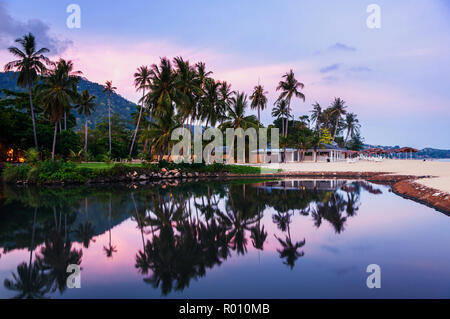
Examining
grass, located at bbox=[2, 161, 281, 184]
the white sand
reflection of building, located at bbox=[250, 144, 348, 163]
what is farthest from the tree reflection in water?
reflection of building, located at bbox=[250, 144, 348, 163]

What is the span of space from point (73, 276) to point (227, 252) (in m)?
3.07

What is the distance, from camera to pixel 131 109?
173 meters

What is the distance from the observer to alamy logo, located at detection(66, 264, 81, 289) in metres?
5.09

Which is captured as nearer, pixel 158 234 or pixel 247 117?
pixel 158 234

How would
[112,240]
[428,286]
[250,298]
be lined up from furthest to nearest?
[112,240] < [428,286] < [250,298]

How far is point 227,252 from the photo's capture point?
6.69 metres

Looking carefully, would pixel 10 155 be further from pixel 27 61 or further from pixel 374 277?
pixel 374 277

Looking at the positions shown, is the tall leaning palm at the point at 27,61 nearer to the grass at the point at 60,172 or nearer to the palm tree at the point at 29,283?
the grass at the point at 60,172

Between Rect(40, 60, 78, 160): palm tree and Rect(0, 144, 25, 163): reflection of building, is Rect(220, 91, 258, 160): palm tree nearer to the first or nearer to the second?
Rect(40, 60, 78, 160): palm tree

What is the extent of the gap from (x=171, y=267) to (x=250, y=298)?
1.87 metres

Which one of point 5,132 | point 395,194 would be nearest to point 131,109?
point 5,132

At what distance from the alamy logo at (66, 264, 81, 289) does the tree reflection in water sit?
0.30 feet

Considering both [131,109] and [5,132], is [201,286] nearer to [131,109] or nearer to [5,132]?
[5,132]

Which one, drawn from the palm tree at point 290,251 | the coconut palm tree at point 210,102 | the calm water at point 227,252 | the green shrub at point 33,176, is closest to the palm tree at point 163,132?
the coconut palm tree at point 210,102
